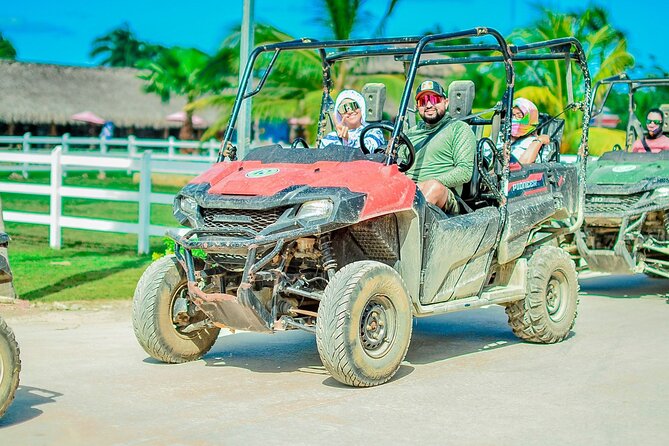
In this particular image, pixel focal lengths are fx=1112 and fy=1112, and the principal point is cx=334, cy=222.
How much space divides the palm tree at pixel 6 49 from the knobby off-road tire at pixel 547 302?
192ft

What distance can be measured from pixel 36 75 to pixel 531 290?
4640 cm

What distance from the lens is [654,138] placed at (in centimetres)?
1446

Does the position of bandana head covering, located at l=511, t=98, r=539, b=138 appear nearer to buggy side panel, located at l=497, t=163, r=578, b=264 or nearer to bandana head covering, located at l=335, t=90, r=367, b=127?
buggy side panel, located at l=497, t=163, r=578, b=264

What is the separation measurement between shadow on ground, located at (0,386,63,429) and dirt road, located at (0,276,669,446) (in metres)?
0.01

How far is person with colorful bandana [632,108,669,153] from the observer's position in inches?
566

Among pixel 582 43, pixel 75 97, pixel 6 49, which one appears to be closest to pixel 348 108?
pixel 582 43

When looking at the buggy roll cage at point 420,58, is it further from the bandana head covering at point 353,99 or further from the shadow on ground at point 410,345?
the shadow on ground at point 410,345

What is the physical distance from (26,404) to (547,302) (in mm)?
4713

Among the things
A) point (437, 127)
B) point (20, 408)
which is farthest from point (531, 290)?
point (20, 408)

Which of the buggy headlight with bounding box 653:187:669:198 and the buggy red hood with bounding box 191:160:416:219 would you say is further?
the buggy headlight with bounding box 653:187:669:198

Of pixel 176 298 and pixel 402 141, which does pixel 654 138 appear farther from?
pixel 176 298

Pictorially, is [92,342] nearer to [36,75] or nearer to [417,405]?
[417,405]

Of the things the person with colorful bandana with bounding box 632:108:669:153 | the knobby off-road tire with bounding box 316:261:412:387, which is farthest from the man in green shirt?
the person with colorful bandana with bounding box 632:108:669:153

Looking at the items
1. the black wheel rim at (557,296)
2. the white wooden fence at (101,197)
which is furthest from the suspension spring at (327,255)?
the white wooden fence at (101,197)
